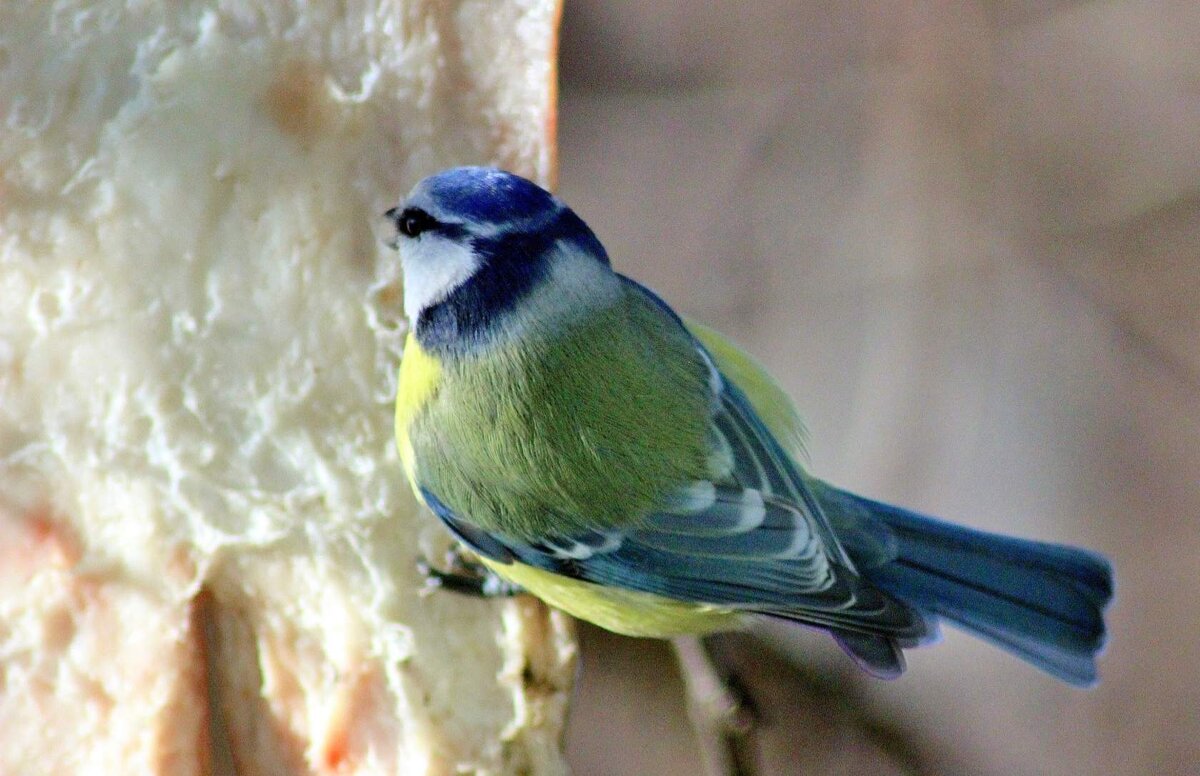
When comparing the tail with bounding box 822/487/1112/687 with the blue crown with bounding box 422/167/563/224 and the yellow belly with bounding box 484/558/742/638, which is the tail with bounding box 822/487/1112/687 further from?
the blue crown with bounding box 422/167/563/224

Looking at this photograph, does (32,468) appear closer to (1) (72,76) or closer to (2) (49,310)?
(2) (49,310)

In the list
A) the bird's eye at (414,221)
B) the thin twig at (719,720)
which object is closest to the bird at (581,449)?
the bird's eye at (414,221)

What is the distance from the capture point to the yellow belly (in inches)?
35.3

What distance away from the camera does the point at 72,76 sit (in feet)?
2.74

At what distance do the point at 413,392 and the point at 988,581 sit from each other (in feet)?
1.93

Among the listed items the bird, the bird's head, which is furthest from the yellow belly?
the bird's head

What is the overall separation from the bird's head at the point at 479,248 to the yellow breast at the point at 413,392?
2 cm

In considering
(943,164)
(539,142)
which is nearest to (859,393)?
(943,164)

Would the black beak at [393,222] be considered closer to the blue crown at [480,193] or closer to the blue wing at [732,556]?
the blue crown at [480,193]

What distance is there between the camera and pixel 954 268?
1.50m

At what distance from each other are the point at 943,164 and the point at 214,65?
1.02 m

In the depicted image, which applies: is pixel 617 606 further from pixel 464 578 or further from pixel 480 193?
pixel 480 193

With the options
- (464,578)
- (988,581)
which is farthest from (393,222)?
(988,581)

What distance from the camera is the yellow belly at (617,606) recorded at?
896 mm
